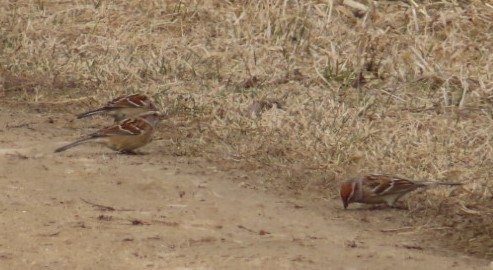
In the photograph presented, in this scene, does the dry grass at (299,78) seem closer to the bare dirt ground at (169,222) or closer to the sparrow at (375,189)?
the sparrow at (375,189)

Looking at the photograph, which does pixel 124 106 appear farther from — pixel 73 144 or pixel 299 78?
pixel 299 78

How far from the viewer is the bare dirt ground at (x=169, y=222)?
6.95 metres

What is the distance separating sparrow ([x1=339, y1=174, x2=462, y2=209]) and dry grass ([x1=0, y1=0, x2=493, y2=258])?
135mm

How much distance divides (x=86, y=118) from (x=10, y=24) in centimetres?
223

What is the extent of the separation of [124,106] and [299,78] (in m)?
1.73

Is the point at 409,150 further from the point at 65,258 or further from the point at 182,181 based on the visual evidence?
the point at 65,258

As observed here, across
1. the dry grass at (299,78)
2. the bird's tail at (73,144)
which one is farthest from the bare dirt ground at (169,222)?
the dry grass at (299,78)

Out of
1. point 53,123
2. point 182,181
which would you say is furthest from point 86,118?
point 182,181

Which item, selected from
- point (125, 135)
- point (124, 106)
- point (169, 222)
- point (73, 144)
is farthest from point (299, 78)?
point (169, 222)

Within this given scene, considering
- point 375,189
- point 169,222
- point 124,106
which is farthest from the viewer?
point 124,106

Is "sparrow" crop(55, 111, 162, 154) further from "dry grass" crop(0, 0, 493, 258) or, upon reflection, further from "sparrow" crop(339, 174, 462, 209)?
"sparrow" crop(339, 174, 462, 209)

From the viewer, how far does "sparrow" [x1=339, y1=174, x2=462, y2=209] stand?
7.98 meters

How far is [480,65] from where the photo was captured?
10.8 meters

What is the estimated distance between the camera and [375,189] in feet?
26.1
